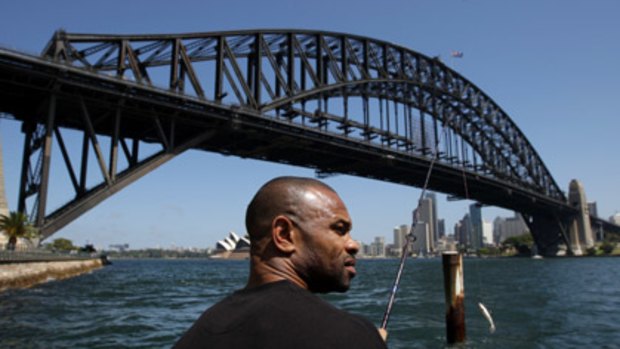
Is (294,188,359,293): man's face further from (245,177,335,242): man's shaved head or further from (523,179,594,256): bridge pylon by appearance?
(523,179,594,256): bridge pylon

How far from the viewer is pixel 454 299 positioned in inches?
498

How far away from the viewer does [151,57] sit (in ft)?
130

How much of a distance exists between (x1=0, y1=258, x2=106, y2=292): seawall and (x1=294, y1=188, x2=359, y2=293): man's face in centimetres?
2677

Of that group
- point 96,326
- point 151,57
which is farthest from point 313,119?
point 96,326

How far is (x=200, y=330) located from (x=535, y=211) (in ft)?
355

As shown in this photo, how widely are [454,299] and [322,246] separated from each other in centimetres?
1172

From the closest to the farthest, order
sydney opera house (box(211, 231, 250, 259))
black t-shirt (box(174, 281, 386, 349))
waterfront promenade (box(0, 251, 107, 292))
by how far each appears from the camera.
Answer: black t-shirt (box(174, 281, 386, 349)) < waterfront promenade (box(0, 251, 107, 292)) < sydney opera house (box(211, 231, 250, 259))

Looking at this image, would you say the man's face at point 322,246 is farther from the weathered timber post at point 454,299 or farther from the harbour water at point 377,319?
the weathered timber post at point 454,299

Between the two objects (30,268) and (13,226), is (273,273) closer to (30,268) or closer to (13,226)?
(30,268)

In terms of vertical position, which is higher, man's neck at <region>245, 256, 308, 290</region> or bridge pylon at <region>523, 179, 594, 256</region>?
bridge pylon at <region>523, 179, 594, 256</region>

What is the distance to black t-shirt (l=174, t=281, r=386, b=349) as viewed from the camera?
4.83ft

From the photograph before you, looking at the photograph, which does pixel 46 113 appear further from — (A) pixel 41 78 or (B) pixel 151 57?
(B) pixel 151 57

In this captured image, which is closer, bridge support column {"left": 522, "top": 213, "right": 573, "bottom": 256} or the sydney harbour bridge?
the sydney harbour bridge

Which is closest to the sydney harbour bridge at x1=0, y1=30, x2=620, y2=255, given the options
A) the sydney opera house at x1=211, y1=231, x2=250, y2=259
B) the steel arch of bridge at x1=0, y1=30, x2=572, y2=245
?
the steel arch of bridge at x1=0, y1=30, x2=572, y2=245
